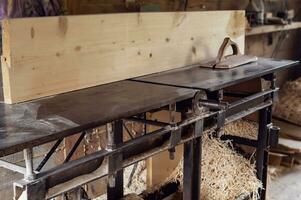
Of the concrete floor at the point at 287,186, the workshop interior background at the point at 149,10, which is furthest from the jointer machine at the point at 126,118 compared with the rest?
the concrete floor at the point at 287,186

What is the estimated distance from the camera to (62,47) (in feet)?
5.51

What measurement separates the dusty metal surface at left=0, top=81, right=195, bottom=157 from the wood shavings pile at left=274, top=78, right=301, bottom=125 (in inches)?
108

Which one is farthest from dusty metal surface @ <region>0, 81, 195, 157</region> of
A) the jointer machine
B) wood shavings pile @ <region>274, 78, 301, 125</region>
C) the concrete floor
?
wood shavings pile @ <region>274, 78, 301, 125</region>

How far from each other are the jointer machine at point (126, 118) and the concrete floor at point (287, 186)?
102cm

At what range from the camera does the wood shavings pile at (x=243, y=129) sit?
9.84ft

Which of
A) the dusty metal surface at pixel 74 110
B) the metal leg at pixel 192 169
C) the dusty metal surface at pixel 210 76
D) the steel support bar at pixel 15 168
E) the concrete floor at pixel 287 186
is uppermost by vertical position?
the dusty metal surface at pixel 210 76

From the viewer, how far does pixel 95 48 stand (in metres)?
1.81

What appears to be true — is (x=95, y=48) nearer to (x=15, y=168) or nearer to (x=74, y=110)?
(x=74, y=110)

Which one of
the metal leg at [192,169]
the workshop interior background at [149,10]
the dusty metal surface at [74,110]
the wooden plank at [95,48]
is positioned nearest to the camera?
the dusty metal surface at [74,110]

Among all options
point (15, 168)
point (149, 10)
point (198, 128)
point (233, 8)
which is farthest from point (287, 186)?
point (15, 168)

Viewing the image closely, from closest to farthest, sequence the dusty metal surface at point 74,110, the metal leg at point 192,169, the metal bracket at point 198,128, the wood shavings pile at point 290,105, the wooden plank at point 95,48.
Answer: the dusty metal surface at point 74,110, the wooden plank at point 95,48, the metal bracket at point 198,128, the metal leg at point 192,169, the wood shavings pile at point 290,105

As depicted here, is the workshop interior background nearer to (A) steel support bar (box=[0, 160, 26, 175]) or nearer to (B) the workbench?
(B) the workbench

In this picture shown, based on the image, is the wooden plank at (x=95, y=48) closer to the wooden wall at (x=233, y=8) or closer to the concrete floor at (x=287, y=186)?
the wooden wall at (x=233, y=8)

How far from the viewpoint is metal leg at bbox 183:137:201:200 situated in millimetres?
1904
